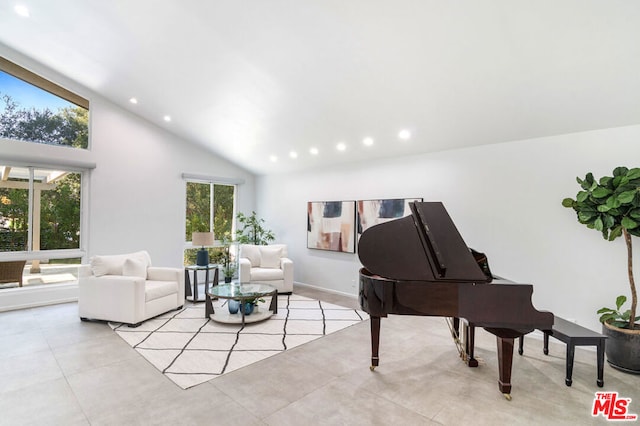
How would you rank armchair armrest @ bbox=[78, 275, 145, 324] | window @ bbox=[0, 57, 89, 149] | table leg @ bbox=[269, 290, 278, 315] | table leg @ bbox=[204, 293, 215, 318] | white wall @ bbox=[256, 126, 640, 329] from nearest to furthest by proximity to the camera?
white wall @ bbox=[256, 126, 640, 329], armchair armrest @ bbox=[78, 275, 145, 324], table leg @ bbox=[204, 293, 215, 318], table leg @ bbox=[269, 290, 278, 315], window @ bbox=[0, 57, 89, 149]

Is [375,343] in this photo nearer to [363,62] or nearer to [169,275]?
[363,62]

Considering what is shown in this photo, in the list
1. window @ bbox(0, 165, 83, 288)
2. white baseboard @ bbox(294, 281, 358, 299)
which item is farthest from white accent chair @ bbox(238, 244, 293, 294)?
window @ bbox(0, 165, 83, 288)

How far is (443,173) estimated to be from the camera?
15.7ft

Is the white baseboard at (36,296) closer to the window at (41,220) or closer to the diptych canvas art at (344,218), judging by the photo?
the window at (41,220)

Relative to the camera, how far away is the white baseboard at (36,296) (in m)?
4.81

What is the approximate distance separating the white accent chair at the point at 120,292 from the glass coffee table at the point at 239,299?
70 cm

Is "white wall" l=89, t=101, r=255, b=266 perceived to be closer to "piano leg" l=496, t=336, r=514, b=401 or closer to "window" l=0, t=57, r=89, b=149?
"window" l=0, t=57, r=89, b=149

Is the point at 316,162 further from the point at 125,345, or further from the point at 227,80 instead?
the point at 125,345

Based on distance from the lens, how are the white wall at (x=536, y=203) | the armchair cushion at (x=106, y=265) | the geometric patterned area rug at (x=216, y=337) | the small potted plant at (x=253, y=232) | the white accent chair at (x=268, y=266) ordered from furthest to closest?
1. the small potted plant at (x=253, y=232)
2. the white accent chair at (x=268, y=266)
3. the armchair cushion at (x=106, y=265)
4. the white wall at (x=536, y=203)
5. the geometric patterned area rug at (x=216, y=337)

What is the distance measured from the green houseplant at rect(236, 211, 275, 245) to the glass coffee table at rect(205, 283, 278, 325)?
7.64 feet

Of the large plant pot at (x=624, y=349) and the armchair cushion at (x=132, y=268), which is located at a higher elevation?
the armchair cushion at (x=132, y=268)

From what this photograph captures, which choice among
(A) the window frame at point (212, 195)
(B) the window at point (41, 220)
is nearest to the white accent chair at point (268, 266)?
(A) the window frame at point (212, 195)

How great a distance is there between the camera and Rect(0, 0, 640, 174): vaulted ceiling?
8.86ft

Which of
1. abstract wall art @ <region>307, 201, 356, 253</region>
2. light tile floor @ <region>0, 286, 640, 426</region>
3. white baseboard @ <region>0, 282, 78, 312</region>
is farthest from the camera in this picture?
abstract wall art @ <region>307, 201, 356, 253</region>
